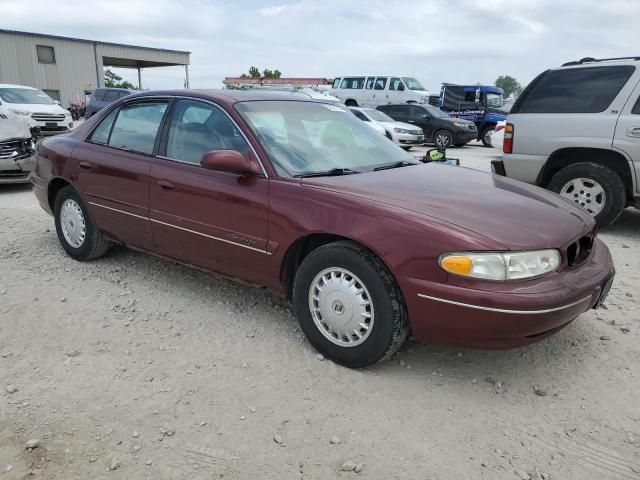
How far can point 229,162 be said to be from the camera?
3184 millimetres

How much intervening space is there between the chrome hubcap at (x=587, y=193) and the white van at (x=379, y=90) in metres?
16.8

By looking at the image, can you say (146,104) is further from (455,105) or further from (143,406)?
(455,105)

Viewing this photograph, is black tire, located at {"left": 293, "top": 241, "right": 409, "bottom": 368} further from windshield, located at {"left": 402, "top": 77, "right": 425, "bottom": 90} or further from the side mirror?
windshield, located at {"left": 402, "top": 77, "right": 425, "bottom": 90}

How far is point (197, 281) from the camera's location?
4352 mm

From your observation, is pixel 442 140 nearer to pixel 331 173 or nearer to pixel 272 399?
pixel 331 173

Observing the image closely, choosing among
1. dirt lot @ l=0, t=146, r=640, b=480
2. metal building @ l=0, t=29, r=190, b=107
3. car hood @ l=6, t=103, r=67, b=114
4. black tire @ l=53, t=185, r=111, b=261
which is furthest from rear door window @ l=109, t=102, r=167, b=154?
metal building @ l=0, t=29, r=190, b=107

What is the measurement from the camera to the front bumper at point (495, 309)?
2535 millimetres

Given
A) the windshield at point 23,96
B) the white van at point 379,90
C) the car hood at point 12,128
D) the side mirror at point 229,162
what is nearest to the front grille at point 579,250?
the side mirror at point 229,162

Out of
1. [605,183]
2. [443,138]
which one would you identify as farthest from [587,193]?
[443,138]

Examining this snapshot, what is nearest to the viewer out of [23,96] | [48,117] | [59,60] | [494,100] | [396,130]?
[48,117]

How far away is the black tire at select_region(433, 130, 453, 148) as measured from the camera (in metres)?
17.8

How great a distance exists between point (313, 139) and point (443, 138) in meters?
15.1

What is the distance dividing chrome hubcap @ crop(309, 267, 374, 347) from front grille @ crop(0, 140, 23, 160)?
6.76 m

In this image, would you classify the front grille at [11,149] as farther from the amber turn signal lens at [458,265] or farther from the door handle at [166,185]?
the amber turn signal lens at [458,265]
